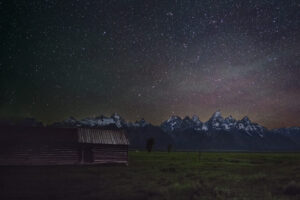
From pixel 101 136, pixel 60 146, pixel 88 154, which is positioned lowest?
pixel 88 154

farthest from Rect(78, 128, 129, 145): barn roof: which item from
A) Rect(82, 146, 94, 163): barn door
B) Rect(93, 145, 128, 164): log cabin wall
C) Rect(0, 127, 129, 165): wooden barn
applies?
Rect(82, 146, 94, 163): barn door

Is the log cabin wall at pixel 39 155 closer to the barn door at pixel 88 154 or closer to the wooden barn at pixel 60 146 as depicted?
the wooden barn at pixel 60 146

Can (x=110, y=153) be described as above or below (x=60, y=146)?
below

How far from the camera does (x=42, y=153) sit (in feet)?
116

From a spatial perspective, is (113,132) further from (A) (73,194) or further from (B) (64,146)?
(A) (73,194)

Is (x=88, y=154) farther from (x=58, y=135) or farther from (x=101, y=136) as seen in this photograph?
(x=58, y=135)

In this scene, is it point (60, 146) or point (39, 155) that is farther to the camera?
point (60, 146)

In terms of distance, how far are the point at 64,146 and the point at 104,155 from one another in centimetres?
630

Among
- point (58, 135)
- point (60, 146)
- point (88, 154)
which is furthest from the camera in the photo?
point (88, 154)

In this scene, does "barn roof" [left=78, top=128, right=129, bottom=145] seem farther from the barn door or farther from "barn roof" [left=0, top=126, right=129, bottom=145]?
the barn door

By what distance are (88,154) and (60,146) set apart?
14.6 feet

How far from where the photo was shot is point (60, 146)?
36.7 metres

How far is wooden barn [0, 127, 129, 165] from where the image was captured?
34031 millimetres

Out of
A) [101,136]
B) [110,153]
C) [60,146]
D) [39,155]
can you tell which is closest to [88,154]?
[101,136]
